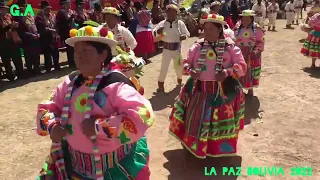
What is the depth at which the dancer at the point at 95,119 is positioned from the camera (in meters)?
2.38

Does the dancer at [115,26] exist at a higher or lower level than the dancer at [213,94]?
higher

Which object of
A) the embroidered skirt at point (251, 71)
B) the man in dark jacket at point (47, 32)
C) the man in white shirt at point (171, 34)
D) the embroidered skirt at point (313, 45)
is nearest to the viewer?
the embroidered skirt at point (251, 71)

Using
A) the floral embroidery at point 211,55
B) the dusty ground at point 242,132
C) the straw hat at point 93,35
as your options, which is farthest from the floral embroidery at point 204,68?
the straw hat at point 93,35

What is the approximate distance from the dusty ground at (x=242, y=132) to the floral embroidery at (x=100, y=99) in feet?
7.67

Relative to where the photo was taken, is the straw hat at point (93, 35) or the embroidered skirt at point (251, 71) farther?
the embroidered skirt at point (251, 71)

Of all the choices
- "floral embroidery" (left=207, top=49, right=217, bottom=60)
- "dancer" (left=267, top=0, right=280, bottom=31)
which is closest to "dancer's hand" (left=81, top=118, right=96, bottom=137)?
"floral embroidery" (left=207, top=49, right=217, bottom=60)

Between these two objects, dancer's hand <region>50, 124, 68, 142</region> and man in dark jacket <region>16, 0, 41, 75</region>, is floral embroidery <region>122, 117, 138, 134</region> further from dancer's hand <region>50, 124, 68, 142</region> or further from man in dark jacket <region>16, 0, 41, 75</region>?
man in dark jacket <region>16, 0, 41, 75</region>

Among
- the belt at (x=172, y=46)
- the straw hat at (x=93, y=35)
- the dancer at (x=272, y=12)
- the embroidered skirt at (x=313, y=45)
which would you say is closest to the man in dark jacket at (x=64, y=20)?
the belt at (x=172, y=46)

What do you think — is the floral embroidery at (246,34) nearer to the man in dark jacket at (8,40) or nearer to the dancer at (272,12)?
the man in dark jacket at (8,40)

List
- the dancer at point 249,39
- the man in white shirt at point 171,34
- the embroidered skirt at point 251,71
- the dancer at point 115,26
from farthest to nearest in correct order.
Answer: the man in white shirt at point 171,34
the embroidered skirt at point 251,71
the dancer at point 249,39
the dancer at point 115,26

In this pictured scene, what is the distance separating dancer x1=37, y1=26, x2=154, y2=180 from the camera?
2.38 meters

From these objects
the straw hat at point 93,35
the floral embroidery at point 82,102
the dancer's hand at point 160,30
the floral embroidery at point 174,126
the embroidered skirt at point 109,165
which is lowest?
the floral embroidery at point 174,126

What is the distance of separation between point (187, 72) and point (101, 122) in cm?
251

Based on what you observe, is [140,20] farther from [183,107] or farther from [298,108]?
[183,107]
